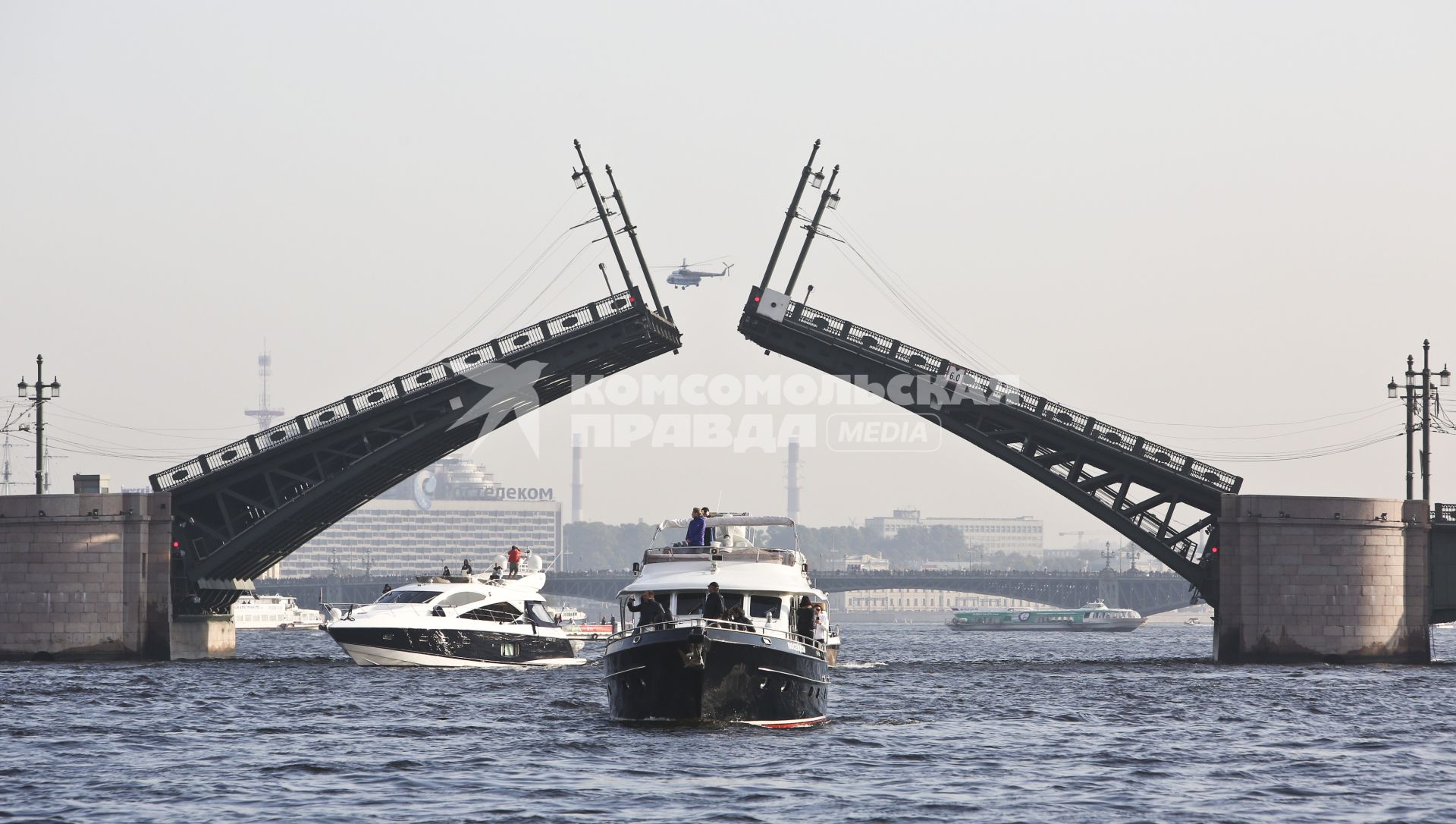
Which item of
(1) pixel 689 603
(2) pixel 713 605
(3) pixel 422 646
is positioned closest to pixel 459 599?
(3) pixel 422 646

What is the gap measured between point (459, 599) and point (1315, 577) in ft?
72.9

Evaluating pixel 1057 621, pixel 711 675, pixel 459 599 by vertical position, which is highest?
pixel 459 599

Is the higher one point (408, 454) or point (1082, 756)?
point (408, 454)

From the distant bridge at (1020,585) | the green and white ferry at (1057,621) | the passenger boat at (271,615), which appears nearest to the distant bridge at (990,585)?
the distant bridge at (1020,585)

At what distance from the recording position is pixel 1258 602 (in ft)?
163

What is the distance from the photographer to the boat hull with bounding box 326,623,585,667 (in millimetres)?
45719

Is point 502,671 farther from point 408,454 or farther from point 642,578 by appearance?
point 642,578

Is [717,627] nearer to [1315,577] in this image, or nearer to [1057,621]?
[1315,577]

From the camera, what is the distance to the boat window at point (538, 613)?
4828 centimetres

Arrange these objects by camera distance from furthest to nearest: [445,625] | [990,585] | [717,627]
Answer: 1. [990,585]
2. [445,625]
3. [717,627]

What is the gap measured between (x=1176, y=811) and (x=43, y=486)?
4172cm

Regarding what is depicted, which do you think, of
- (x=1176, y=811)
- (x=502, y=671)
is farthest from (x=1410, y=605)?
(x=1176, y=811)

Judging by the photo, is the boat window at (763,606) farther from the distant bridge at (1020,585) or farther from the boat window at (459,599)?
the distant bridge at (1020,585)

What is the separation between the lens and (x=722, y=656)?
2727 cm
